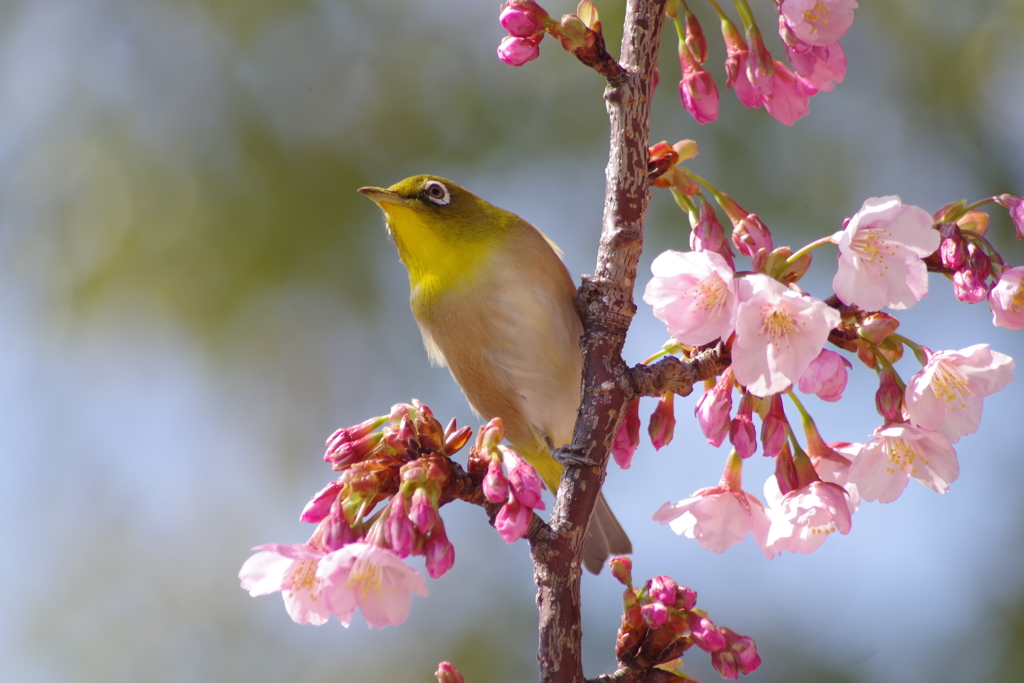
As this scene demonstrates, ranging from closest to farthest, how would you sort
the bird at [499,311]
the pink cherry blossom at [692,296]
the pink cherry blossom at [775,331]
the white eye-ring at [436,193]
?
1. the pink cherry blossom at [775,331]
2. the pink cherry blossom at [692,296]
3. the bird at [499,311]
4. the white eye-ring at [436,193]

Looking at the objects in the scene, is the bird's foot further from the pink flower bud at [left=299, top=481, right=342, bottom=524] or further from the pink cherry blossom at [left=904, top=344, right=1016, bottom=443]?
the pink cherry blossom at [left=904, top=344, right=1016, bottom=443]

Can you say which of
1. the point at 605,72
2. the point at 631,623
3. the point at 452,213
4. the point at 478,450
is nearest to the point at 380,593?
the point at 478,450

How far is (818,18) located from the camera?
163cm

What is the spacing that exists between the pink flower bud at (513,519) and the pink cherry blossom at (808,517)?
489mm

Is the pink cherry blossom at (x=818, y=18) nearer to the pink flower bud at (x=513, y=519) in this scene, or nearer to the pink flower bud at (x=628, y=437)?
the pink flower bud at (x=628, y=437)

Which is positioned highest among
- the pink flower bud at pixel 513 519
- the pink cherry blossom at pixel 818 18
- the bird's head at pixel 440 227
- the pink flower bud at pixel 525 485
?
the bird's head at pixel 440 227

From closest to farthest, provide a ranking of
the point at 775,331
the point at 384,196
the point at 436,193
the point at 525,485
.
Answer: the point at 775,331
the point at 525,485
the point at 384,196
the point at 436,193

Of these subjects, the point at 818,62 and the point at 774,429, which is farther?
the point at 818,62

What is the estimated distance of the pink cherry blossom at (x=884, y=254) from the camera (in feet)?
4.29

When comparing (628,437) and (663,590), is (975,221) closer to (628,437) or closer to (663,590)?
(628,437)

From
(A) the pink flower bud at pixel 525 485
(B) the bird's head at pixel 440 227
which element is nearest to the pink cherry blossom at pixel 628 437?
(A) the pink flower bud at pixel 525 485

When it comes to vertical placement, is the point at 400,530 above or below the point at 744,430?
below

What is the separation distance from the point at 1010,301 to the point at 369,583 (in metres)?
1.12

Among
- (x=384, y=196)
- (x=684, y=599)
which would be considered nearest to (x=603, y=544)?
(x=684, y=599)
